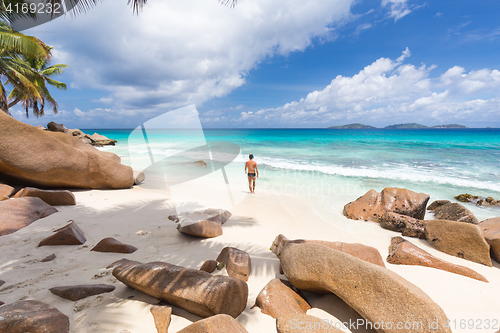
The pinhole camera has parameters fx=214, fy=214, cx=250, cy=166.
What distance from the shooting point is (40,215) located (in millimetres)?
4262

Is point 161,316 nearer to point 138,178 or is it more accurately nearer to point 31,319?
point 31,319

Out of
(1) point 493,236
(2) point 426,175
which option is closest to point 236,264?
(1) point 493,236

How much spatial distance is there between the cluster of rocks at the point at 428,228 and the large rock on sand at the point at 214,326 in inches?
123

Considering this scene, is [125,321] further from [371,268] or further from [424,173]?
[424,173]

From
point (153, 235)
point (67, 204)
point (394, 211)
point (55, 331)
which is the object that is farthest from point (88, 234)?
point (394, 211)

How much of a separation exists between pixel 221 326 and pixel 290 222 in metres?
4.05

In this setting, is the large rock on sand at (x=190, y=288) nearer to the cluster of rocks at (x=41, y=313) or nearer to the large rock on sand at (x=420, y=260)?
the cluster of rocks at (x=41, y=313)

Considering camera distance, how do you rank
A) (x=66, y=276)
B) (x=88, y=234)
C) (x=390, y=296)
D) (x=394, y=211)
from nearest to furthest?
(x=390, y=296)
(x=66, y=276)
(x=88, y=234)
(x=394, y=211)

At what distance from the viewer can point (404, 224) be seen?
518 centimetres

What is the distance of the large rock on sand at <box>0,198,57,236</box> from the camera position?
12.0ft

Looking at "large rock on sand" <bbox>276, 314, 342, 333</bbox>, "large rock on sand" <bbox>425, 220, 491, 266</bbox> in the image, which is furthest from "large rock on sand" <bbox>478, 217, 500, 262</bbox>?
"large rock on sand" <bbox>276, 314, 342, 333</bbox>

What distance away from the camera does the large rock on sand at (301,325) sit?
174cm

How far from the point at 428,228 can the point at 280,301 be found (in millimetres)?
4105

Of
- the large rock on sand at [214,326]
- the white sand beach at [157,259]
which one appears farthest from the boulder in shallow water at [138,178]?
the large rock on sand at [214,326]
